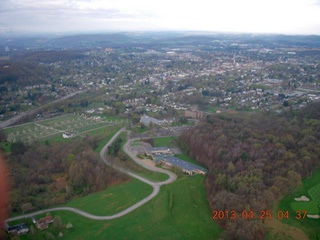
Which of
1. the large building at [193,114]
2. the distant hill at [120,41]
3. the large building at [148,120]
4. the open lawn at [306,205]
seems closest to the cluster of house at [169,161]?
the open lawn at [306,205]

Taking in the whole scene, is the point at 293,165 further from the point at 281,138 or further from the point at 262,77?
the point at 262,77

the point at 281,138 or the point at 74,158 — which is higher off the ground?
the point at 281,138

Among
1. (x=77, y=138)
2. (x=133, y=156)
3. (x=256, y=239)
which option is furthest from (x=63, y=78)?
(x=256, y=239)

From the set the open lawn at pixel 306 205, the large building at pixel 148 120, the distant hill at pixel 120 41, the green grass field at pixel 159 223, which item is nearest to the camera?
the open lawn at pixel 306 205

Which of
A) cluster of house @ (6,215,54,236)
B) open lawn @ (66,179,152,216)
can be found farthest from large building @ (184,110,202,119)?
cluster of house @ (6,215,54,236)

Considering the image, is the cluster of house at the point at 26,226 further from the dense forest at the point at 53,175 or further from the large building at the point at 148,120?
the large building at the point at 148,120
